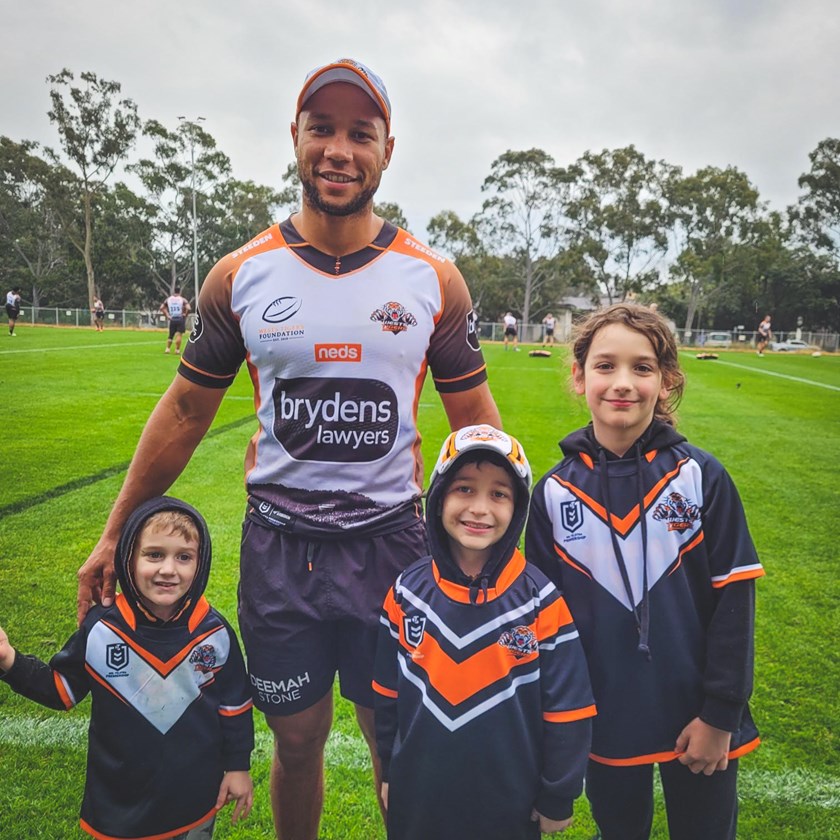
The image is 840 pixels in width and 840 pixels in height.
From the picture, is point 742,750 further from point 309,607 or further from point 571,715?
point 309,607

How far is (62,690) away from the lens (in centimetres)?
189

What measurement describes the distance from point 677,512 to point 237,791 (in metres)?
1.59

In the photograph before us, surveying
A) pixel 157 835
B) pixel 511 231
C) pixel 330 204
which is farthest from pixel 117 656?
pixel 511 231

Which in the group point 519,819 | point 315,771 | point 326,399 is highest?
point 326,399

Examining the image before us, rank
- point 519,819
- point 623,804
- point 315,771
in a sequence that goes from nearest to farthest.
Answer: point 519,819
point 623,804
point 315,771

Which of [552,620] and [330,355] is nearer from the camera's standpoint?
[552,620]

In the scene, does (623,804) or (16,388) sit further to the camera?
(16,388)

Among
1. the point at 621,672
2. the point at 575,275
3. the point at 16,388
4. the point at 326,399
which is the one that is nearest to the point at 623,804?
the point at 621,672

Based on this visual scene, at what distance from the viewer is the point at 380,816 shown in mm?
2408

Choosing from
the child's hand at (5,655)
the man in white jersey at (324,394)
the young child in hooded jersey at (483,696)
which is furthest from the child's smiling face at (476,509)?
the child's hand at (5,655)

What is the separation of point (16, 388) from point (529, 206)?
4298 cm

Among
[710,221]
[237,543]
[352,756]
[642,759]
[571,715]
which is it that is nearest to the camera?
[571,715]

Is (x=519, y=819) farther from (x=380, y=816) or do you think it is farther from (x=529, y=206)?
(x=529, y=206)

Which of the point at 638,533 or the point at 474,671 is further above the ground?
the point at 638,533
